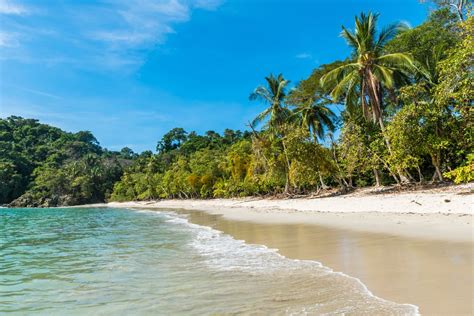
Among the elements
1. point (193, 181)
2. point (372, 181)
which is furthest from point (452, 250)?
point (193, 181)

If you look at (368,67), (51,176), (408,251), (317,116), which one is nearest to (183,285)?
(408,251)

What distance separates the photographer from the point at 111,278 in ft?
19.4

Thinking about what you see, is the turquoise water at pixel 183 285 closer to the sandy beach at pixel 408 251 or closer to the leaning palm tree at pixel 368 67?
the sandy beach at pixel 408 251

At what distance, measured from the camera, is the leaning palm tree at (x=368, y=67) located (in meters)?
19.9

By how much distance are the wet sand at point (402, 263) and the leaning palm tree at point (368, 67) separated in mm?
13982

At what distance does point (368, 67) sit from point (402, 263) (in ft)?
58.8

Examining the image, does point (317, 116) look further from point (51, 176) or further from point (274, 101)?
point (51, 176)

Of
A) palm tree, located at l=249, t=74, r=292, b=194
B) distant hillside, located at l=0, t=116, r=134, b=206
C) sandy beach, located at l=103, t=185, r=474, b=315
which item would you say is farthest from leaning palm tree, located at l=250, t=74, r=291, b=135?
distant hillside, located at l=0, t=116, r=134, b=206

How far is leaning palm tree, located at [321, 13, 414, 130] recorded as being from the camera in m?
19.9

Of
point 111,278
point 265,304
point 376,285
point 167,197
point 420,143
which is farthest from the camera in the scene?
point 167,197

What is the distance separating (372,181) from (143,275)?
22841 millimetres

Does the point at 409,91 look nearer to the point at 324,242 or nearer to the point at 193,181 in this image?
the point at 324,242

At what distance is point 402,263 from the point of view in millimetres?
5031

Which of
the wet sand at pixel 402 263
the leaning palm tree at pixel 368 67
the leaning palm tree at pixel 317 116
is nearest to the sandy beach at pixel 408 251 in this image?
the wet sand at pixel 402 263
